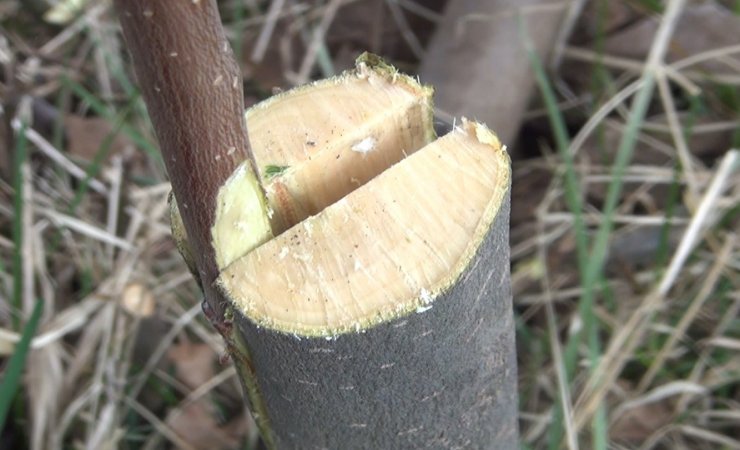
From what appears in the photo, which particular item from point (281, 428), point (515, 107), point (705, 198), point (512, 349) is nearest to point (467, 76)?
point (515, 107)

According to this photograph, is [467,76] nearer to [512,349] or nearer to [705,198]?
[705,198]

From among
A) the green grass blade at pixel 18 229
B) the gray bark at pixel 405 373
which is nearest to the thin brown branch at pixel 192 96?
the gray bark at pixel 405 373

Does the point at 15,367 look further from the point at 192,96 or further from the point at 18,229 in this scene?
the point at 192,96

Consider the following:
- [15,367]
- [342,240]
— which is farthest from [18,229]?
[342,240]

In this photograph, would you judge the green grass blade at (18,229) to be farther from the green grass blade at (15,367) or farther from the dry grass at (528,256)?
the green grass blade at (15,367)

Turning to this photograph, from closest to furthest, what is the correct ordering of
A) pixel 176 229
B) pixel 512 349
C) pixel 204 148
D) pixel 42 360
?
pixel 204 148 → pixel 176 229 → pixel 512 349 → pixel 42 360

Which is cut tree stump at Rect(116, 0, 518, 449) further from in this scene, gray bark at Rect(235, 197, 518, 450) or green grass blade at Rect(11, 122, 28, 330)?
green grass blade at Rect(11, 122, 28, 330)
